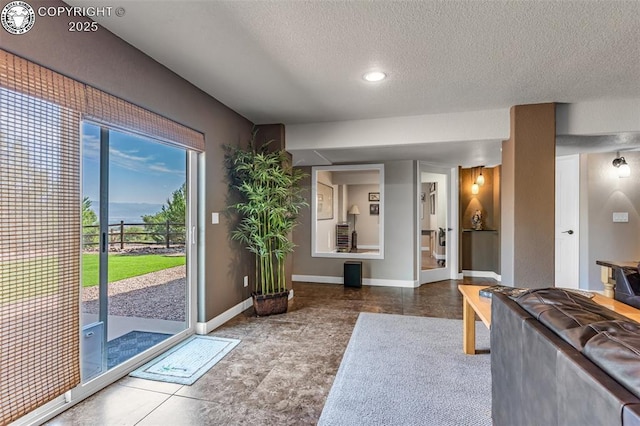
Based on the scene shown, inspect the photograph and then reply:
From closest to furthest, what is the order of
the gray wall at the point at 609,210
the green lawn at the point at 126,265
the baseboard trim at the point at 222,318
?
the green lawn at the point at 126,265 → the baseboard trim at the point at 222,318 → the gray wall at the point at 609,210

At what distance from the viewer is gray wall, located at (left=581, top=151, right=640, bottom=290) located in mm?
4336

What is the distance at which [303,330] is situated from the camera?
122 inches

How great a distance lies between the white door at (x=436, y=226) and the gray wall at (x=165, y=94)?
3.12 m

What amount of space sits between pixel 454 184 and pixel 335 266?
2538 mm

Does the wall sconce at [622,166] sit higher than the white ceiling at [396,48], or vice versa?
the white ceiling at [396,48]

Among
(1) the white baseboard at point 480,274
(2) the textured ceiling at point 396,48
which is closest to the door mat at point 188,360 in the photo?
(2) the textured ceiling at point 396,48

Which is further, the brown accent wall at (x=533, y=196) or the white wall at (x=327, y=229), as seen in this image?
the white wall at (x=327, y=229)

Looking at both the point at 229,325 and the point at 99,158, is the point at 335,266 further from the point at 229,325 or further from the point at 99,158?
the point at 99,158

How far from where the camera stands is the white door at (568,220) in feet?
15.1

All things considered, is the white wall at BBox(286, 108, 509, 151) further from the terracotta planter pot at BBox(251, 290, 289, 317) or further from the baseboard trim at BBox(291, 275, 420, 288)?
the baseboard trim at BBox(291, 275, 420, 288)

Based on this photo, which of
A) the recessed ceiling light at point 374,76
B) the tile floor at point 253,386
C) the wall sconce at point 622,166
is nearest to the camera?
the tile floor at point 253,386

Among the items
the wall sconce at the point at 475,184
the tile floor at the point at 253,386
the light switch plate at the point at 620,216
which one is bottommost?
the tile floor at the point at 253,386

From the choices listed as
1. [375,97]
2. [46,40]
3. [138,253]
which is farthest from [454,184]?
[46,40]

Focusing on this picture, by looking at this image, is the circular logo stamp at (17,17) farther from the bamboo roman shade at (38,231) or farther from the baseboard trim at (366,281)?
the baseboard trim at (366,281)
